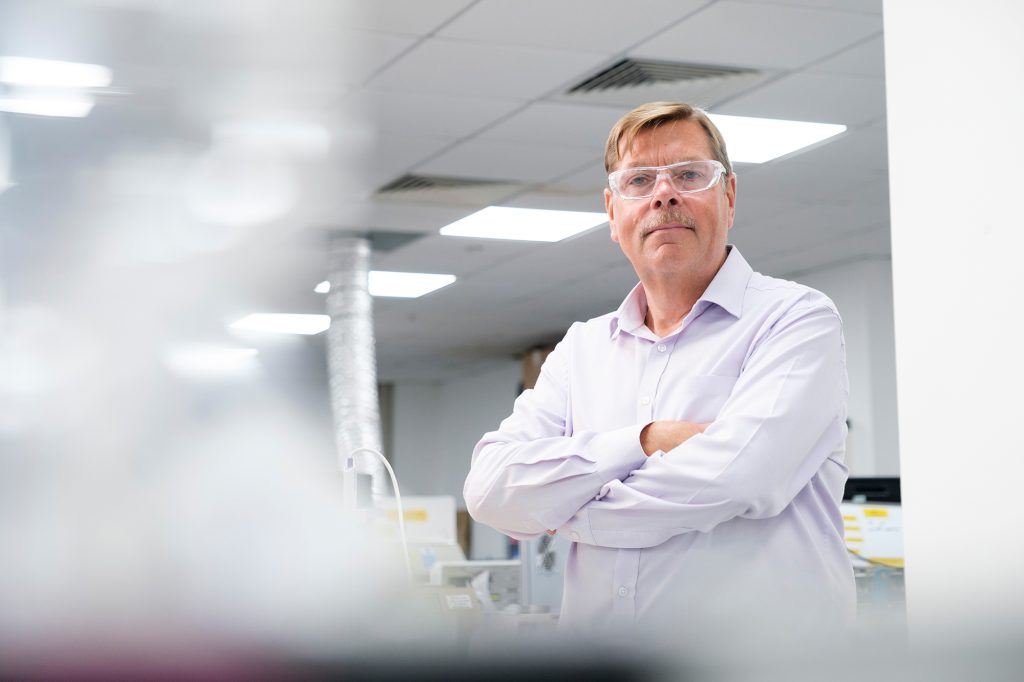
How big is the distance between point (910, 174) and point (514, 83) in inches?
118

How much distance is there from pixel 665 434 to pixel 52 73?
337 centimetres

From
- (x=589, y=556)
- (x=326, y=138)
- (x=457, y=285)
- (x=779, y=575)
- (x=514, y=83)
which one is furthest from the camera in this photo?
(x=457, y=285)

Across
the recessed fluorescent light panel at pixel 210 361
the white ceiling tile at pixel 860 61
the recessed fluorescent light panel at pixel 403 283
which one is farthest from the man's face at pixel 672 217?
the recessed fluorescent light panel at pixel 210 361

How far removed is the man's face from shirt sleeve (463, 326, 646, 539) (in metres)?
0.21

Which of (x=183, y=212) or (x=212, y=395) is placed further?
(x=212, y=395)

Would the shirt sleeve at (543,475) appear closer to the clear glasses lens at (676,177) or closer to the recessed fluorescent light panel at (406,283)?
the clear glasses lens at (676,177)

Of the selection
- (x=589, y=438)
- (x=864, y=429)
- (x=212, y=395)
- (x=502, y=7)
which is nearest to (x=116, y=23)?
(x=502, y=7)

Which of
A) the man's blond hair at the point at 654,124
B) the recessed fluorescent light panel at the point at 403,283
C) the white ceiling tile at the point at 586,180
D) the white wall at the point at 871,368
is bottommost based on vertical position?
the man's blond hair at the point at 654,124

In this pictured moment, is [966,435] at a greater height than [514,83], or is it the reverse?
[514,83]

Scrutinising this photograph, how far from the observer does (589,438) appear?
139 cm

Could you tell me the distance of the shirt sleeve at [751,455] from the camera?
4.12 feet

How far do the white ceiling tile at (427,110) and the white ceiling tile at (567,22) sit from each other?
1.90 feet

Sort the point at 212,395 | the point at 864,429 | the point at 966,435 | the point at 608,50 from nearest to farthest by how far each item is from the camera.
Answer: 1. the point at 966,435
2. the point at 608,50
3. the point at 864,429
4. the point at 212,395

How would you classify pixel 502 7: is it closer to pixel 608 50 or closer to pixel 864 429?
pixel 608 50
